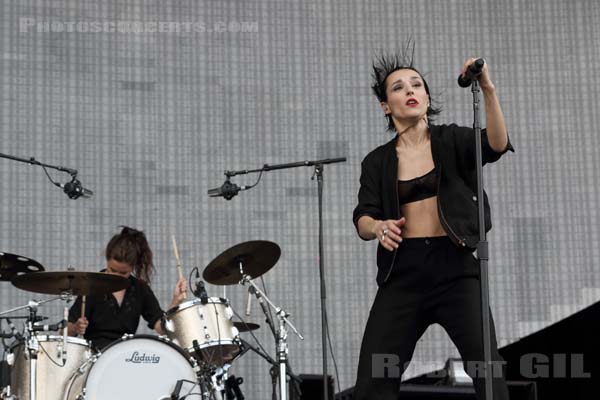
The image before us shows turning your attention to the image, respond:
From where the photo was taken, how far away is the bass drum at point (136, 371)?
4.72m

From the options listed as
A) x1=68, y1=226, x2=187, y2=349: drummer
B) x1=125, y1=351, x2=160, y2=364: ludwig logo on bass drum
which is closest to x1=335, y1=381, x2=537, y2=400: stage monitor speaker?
x1=125, y1=351, x2=160, y2=364: ludwig logo on bass drum

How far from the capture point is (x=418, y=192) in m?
3.28

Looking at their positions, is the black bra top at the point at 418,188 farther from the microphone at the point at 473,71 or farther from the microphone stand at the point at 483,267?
the microphone at the point at 473,71

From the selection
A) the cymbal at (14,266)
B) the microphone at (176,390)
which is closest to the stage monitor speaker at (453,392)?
the microphone at (176,390)

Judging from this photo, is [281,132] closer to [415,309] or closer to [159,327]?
[159,327]

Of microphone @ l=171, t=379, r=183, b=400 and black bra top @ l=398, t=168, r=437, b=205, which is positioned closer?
black bra top @ l=398, t=168, r=437, b=205

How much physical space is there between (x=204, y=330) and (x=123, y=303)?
0.72 m

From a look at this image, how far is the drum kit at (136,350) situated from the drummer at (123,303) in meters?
0.33

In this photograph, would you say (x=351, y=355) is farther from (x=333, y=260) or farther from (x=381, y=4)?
(x=381, y=4)

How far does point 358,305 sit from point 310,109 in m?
1.28

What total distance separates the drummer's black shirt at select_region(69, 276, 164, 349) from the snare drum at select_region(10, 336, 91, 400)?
48 cm

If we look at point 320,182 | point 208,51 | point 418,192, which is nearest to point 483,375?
point 418,192

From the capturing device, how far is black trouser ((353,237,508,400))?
10.3 ft

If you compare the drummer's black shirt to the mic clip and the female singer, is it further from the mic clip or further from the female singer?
the female singer
